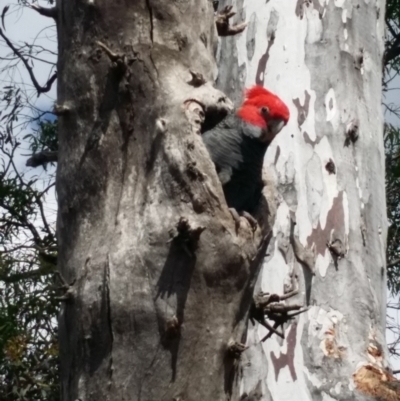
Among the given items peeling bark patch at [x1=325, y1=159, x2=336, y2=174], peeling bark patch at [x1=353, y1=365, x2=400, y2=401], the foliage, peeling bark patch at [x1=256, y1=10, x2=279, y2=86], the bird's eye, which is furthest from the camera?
the foliage

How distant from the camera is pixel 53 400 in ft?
16.1

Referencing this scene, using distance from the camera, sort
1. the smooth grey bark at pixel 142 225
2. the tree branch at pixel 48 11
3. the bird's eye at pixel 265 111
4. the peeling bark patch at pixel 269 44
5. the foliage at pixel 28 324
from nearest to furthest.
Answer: the smooth grey bark at pixel 142 225 < the tree branch at pixel 48 11 < the bird's eye at pixel 265 111 < the peeling bark patch at pixel 269 44 < the foliage at pixel 28 324

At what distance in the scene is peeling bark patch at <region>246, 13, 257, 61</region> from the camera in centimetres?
275

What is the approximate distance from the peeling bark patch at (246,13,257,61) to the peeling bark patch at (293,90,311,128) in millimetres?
231

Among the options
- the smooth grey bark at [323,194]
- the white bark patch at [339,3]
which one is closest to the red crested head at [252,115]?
the smooth grey bark at [323,194]

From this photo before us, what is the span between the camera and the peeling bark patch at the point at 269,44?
2717 mm

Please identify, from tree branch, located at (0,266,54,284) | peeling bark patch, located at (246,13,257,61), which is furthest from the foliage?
peeling bark patch, located at (246,13,257,61)

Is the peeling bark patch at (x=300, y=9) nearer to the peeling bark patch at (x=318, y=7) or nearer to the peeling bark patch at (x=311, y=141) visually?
the peeling bark patch at (x=318, y=7)

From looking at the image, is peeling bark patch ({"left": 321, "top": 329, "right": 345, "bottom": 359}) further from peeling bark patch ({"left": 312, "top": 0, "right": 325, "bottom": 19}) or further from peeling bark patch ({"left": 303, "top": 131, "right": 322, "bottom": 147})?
peeling bark patch ({"left": 312, "top": 0, "right": 325, "bottom": 19})

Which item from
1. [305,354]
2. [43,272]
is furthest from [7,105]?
[305,354]

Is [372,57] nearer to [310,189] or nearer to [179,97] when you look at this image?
[310,189]

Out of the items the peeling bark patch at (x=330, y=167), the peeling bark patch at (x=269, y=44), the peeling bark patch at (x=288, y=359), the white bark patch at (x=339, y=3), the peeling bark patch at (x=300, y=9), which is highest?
the white bark patch at (x=339, y=3)

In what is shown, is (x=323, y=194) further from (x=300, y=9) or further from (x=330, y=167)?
(x=300, y=9)

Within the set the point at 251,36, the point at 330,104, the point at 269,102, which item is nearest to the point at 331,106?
the point at 330,104
